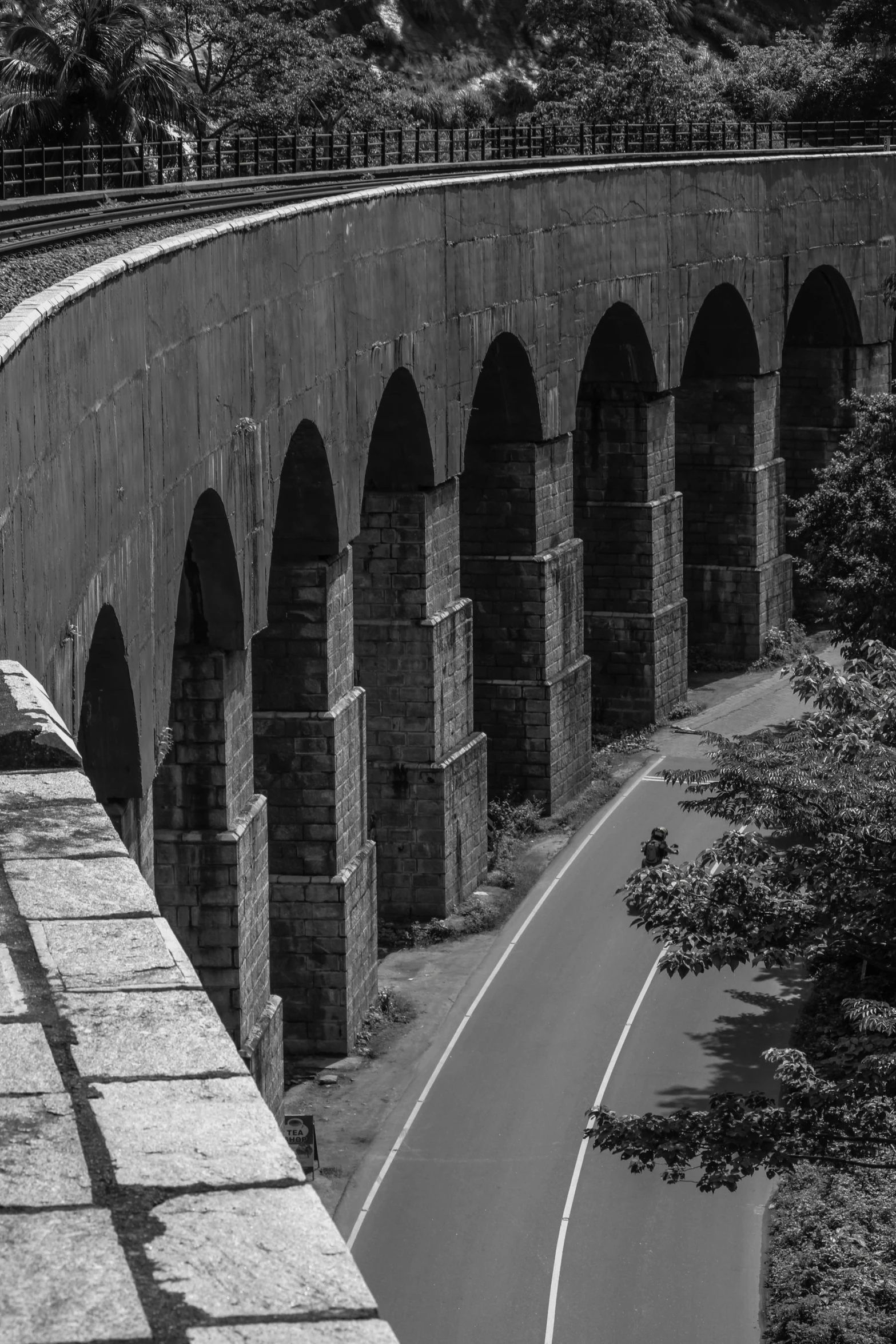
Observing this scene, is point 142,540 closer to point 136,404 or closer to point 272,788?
point 136,404

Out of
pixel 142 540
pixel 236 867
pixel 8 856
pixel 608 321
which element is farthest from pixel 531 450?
pixel 8 856

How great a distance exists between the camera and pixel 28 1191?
4738 millimetres

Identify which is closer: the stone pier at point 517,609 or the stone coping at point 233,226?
the stone coping at point 233,226

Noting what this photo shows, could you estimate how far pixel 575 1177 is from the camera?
2478 centimetres

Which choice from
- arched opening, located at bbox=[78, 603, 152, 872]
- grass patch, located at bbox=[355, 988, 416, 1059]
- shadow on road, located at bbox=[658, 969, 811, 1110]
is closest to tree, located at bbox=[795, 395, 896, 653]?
shadow on road, located at bbox=[658, 969, 811, 1110]

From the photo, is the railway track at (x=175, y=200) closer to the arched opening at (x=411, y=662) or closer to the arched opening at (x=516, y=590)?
the arched opening at (x=411, y=662)

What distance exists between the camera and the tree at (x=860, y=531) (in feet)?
112

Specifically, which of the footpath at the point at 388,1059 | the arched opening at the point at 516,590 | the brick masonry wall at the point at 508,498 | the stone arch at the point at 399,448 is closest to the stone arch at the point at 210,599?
the footpath at the point at 388,1059

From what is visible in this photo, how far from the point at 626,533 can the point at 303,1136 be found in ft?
71.4

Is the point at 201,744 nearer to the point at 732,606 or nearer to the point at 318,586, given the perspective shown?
the point at 318,586

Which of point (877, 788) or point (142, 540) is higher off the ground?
point (142, 540)

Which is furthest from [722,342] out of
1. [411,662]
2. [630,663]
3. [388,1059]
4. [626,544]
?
[388,1059]

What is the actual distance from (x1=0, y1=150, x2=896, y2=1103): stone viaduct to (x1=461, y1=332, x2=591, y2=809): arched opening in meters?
0.06

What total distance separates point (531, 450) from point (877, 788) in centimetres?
1930
